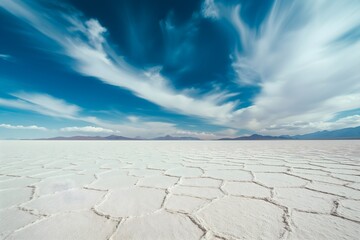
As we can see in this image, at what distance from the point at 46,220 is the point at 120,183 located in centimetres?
72

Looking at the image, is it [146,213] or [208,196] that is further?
[208,196]

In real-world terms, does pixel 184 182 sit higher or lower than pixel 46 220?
higher

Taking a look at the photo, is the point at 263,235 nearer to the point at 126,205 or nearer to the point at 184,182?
the point at 126,205

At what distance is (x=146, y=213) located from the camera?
1.03m

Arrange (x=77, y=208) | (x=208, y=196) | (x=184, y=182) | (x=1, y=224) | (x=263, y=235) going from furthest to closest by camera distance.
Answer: (x=184, y=182), (x=208, y=196), (x=77, y=208), (x=1, y=224), (x=263, y=235)

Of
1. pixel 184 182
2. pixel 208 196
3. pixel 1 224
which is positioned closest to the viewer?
pixel 1 224

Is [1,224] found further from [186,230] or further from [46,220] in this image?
[186,230]

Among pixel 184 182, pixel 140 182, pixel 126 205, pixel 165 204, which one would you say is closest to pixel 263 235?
pixel 165 204

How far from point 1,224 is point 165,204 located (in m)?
0.85

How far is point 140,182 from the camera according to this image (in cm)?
170

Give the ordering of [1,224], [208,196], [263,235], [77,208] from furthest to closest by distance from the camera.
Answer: [208,196]
[77,208]
[1,224]
[263,235]

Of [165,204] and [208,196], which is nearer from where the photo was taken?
[165,204]

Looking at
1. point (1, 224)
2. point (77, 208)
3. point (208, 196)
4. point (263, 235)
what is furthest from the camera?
point (208, 196)

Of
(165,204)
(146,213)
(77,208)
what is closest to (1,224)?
(77,208)
